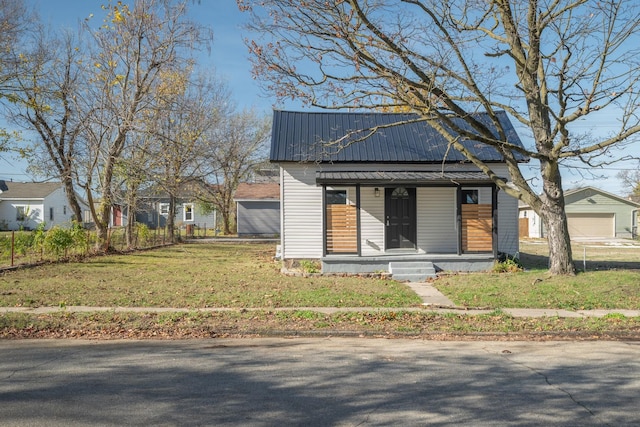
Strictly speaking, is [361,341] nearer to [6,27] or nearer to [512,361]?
[512,361]

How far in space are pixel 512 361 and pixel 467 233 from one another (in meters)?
10.7

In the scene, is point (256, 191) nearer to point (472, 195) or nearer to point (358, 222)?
point (472, 195)

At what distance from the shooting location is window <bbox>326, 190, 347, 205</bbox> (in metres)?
18.2

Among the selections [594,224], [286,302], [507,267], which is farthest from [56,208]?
[594,224]

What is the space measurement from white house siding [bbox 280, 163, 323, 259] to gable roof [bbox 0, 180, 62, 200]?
38.0 meters

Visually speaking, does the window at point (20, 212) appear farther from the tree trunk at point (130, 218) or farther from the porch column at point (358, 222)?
the porch column at point (358, 222)

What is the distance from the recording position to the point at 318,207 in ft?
59.9

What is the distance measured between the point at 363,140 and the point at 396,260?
423 centimetres

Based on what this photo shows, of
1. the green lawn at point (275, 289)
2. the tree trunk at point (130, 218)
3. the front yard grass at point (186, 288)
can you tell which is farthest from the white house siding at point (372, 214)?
the tree trunk at point (130, 218)

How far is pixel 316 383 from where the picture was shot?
5.90 m

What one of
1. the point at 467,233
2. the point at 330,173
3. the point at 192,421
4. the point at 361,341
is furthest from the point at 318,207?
the point at 192,421

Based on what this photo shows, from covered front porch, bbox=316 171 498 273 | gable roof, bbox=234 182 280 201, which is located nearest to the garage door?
gable roof, bbox=234 182 280 201

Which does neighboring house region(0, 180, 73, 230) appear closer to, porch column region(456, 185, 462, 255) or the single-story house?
the single-story house

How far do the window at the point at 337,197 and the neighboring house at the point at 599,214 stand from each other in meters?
31.1
